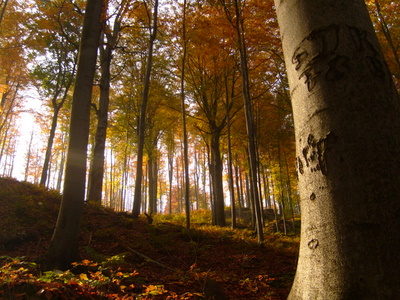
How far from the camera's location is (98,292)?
2.36 m

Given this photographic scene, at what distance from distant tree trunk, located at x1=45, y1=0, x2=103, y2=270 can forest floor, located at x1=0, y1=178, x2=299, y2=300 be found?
0.29 m

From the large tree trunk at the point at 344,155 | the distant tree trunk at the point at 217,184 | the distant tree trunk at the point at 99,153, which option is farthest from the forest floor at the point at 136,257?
the distant tree trunk at the point at 217,184

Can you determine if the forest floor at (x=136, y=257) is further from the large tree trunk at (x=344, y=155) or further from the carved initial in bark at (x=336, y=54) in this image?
the carved initial in bark at (x=336, y=54)

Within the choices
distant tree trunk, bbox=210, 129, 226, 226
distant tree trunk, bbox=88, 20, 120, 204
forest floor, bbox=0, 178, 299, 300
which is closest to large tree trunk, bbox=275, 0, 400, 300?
forest floor, bbox=0, 178, 299, 300

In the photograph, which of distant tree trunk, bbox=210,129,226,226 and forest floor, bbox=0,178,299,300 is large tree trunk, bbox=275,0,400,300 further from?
distant tree trunk, bbox=210,129,226,226

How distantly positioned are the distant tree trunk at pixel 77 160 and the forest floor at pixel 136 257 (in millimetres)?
293

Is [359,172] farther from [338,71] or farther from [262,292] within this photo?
[262,292]

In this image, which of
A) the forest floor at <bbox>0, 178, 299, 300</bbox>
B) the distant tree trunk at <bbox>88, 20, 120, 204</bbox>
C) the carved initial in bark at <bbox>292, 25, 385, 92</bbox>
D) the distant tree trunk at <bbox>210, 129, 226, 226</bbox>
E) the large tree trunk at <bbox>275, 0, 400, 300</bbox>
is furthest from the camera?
the distant tree trunk at <bbox>210, 129, 226, 226</bbox>

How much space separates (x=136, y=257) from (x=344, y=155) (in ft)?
17.9

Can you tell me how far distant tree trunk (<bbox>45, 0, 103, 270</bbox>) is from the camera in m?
3.70

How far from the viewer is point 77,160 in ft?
13.4

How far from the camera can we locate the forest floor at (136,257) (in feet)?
9.83

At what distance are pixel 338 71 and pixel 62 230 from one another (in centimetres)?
418

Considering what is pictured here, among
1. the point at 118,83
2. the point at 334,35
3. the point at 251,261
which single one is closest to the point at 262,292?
the point at 251,261
